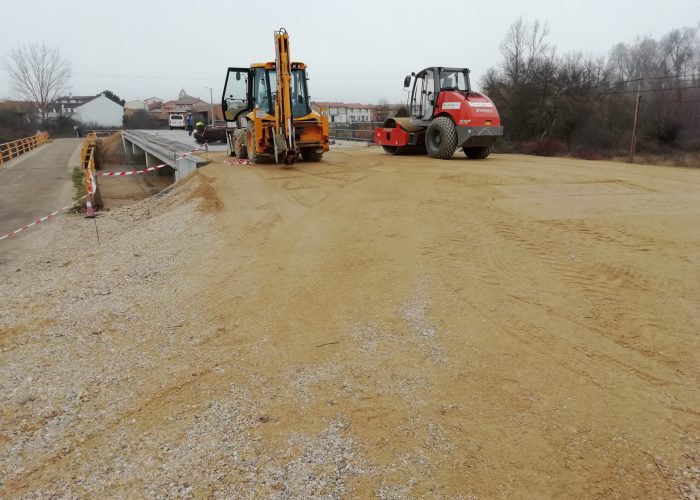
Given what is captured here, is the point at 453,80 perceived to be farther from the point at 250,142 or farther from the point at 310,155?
the point at 250,142

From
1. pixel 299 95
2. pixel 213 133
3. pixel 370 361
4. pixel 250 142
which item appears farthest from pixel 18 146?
pixel 370 361

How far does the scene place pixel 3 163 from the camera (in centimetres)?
3142

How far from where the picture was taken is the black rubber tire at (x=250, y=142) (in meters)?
14.3

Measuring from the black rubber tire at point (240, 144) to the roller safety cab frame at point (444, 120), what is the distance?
508 centimetres

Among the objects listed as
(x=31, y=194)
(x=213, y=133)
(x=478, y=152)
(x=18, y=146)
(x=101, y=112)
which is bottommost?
(x=31, y=194)

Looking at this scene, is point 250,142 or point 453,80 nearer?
point 250,142

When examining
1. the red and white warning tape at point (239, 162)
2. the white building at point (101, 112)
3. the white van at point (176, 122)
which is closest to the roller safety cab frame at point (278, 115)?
the red and white warning tape at point (239, 162)

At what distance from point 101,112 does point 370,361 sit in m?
107

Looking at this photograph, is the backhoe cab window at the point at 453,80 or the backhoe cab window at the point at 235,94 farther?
the backhoe cab window at the point at 235,94

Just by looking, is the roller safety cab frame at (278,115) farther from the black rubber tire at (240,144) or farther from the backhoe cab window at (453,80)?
the backhoe cab window at (453,80)

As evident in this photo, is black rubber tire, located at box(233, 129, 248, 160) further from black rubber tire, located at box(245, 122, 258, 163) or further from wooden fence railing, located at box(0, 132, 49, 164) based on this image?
wooden fence railing, located at box(0, 132, 49, 164)

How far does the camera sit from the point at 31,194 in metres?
21.1

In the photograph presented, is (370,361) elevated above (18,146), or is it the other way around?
(18,146)

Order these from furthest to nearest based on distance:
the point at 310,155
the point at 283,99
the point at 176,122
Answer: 1. the point at 176,122
2. the point at 310,155
3. the point at 283,99
